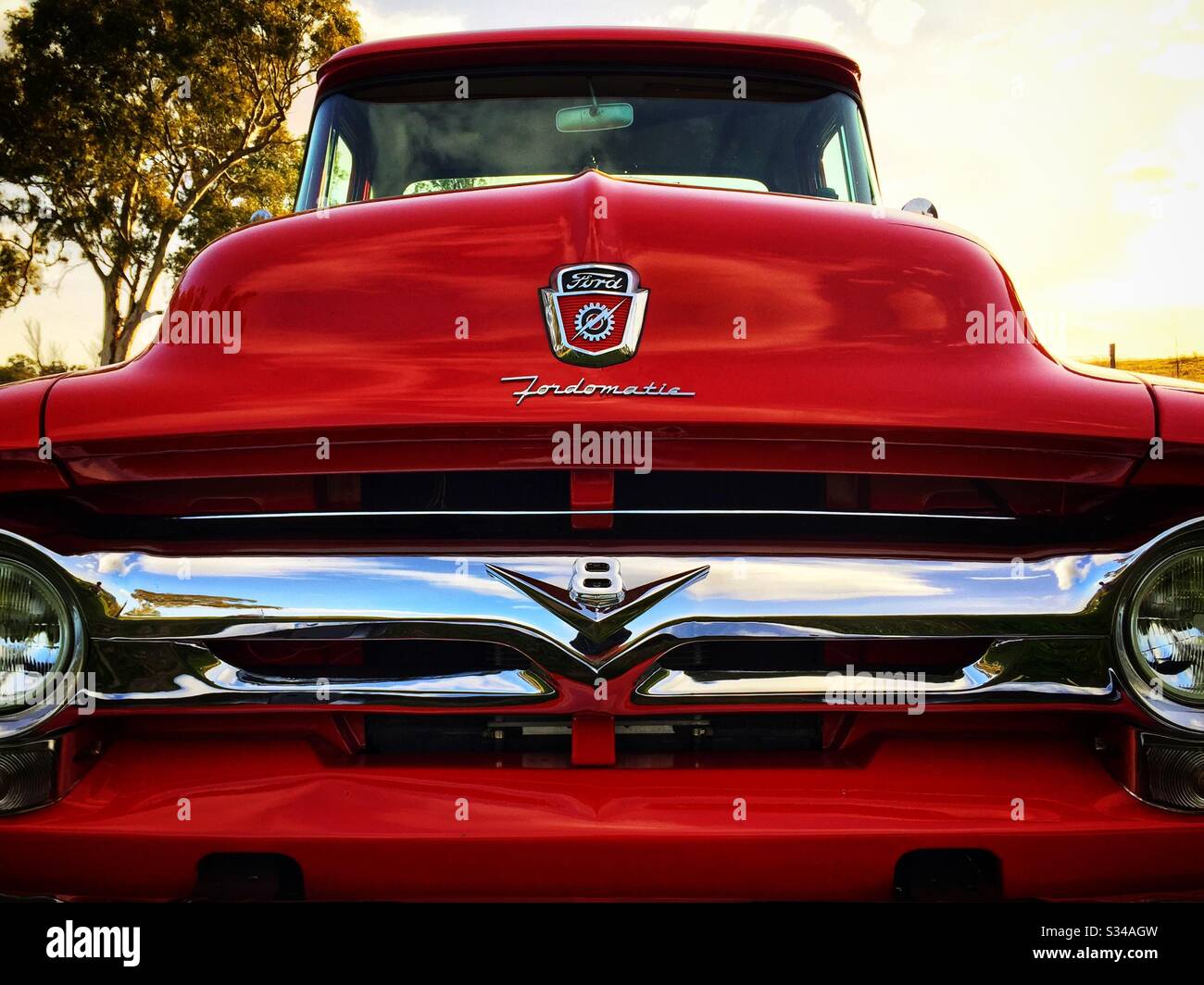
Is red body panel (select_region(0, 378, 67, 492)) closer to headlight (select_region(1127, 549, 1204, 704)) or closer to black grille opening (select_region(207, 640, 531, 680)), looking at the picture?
black grille opening (select_region(207, 640, 531, 680))

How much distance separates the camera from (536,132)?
10.4 ft

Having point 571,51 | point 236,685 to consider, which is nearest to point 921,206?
point 571,51

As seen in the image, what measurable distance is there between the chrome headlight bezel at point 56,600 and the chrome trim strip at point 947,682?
3.05 feet

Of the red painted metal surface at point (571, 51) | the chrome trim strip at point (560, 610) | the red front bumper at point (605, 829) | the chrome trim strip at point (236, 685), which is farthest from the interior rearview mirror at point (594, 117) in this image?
the red front bumper at point (605, 829)

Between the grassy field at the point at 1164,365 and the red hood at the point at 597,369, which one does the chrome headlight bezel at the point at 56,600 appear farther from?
the grassy field at the point at 1164,365

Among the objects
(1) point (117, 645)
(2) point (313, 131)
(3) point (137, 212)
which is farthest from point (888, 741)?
(3) point (137, 212)

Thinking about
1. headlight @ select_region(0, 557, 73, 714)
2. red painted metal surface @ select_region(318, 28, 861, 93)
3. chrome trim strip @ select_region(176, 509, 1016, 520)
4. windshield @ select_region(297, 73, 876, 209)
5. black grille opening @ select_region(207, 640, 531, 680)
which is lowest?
black grille opening @ select_region(207, 640, 531, 680)

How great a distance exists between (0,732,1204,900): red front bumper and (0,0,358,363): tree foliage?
22244 millimetres

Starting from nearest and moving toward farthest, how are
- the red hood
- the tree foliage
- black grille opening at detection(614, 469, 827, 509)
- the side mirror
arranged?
the red hood, black grille opening at detection(614, 469, 827, 509), the side mirror, the tree foliage

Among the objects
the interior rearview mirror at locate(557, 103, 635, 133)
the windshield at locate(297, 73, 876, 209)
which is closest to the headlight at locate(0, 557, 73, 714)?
the windshield at locate(297, 73, 876, 209)

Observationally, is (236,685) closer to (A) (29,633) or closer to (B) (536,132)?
(A) (29,633)

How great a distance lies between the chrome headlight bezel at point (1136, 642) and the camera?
1.65m

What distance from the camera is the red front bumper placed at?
158 centimetres

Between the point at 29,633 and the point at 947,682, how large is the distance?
1.50m
